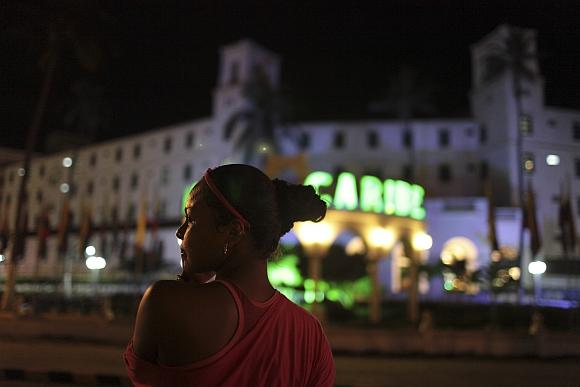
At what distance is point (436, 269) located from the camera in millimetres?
35125

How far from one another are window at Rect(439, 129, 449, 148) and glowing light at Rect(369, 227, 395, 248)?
3181 cm

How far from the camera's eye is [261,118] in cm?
4981

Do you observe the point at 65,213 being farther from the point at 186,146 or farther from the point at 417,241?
the point at 186,146

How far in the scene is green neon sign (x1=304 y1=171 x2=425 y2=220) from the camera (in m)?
19.9

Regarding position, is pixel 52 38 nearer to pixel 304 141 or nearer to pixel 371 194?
pixel 371 194

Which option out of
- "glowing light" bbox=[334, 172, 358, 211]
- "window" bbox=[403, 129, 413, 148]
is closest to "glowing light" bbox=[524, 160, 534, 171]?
"window" bbox=[403, 129, 413, 148]

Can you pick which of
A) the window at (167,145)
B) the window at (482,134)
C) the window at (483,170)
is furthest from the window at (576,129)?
the window at (167,145)

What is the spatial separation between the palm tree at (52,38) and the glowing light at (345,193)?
499 inches

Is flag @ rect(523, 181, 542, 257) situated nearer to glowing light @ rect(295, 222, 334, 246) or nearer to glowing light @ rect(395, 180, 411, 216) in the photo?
glowing light @ rect(395, 180, 411, 216)

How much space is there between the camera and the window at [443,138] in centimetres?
5144

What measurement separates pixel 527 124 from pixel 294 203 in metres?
49.6

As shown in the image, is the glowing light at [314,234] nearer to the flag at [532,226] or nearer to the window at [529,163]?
the flag at [532,226]

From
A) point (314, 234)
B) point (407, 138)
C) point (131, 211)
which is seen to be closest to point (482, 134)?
point (407, 138)

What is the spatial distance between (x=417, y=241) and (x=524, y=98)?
29.6 metres
